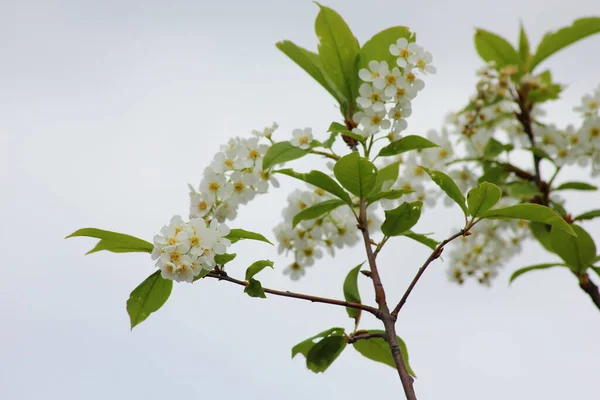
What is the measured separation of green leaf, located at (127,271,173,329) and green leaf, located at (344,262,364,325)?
545 millimetres

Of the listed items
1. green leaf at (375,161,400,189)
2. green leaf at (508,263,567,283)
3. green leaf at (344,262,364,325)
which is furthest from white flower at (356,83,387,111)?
green leaf at (508,263,567,283)

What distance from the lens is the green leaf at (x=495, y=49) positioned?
3.37 metres

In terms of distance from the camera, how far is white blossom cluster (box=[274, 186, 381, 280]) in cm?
228

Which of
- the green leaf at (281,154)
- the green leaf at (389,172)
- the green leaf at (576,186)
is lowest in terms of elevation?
the green leaf at (281,154)

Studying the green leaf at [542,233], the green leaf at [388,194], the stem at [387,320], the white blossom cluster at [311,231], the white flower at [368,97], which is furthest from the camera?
the green leaf at [542,233]

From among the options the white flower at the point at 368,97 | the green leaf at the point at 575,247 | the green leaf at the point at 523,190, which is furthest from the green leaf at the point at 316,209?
the green leaf at the point at 523,190

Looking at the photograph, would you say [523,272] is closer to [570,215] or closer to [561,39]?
[570,215]

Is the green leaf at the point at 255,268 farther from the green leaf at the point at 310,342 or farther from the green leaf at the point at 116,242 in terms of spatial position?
the green leaf at the point at 310,342

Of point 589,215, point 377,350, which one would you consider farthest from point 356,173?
point 589,215

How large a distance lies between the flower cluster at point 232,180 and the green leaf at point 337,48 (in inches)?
10.5

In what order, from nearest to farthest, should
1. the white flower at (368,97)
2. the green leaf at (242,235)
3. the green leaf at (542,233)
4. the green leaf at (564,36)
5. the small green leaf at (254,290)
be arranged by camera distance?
the small green leaf at (254,290), the green leaf at (242,235), the white flower at (368,97), the green leaf at (542,233), the green leaf at (564,36)

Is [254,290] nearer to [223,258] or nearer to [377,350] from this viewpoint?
[223,258]

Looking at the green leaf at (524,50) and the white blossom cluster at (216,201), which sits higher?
the green leaf at (524,50)

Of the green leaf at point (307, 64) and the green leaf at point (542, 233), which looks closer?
the green leaf at point (307, 64)
